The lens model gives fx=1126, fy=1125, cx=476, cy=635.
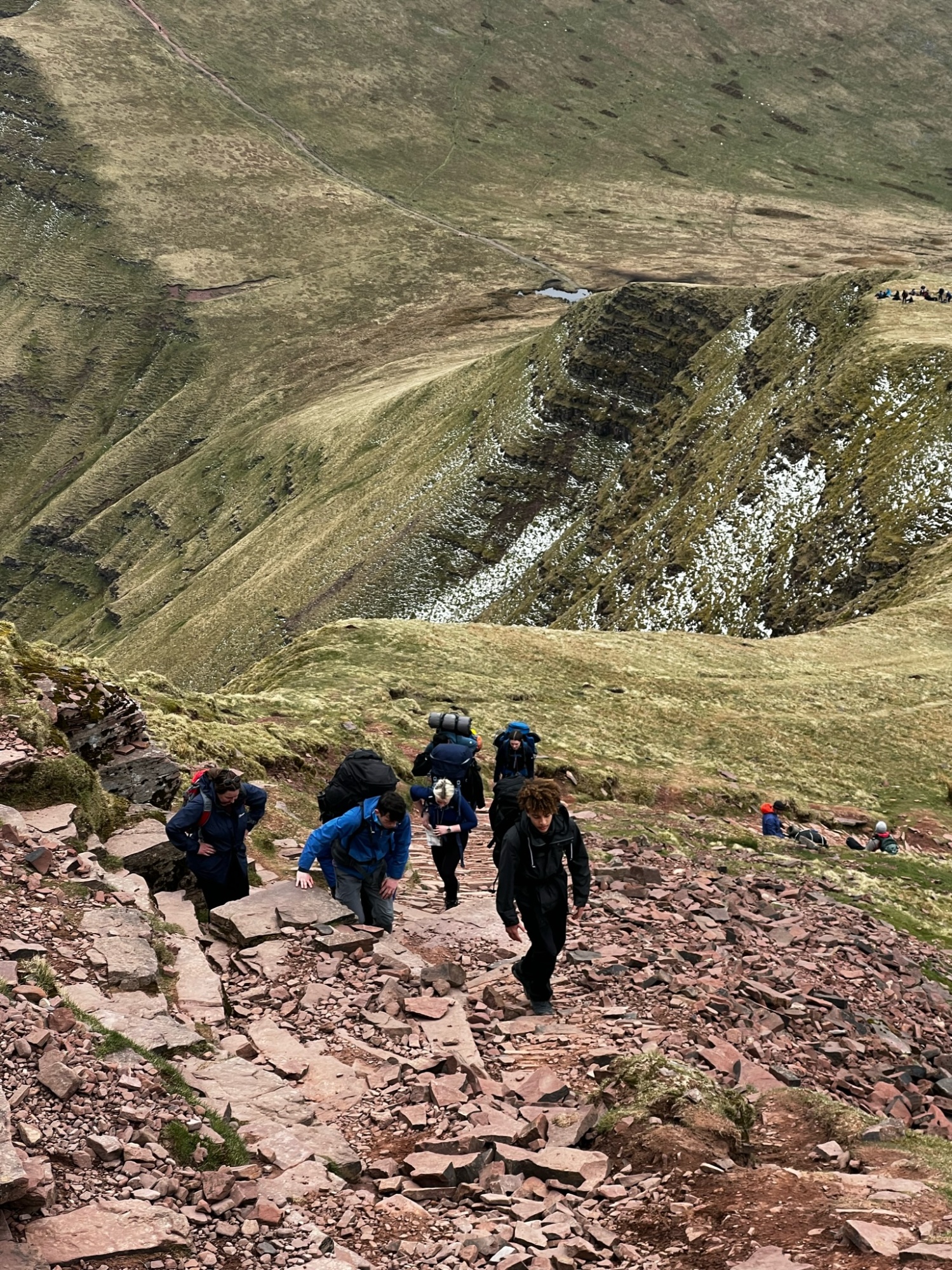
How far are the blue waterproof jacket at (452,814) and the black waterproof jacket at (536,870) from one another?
3.76m

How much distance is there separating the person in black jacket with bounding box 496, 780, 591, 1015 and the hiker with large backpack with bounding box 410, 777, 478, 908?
11.9 ft

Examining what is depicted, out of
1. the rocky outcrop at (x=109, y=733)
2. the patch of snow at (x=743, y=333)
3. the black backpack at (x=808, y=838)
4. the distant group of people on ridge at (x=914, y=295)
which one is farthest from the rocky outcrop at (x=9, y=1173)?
the patch of snow at (x=743, y=333)

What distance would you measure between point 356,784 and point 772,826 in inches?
639

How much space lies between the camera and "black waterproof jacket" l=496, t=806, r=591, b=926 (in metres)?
13.3

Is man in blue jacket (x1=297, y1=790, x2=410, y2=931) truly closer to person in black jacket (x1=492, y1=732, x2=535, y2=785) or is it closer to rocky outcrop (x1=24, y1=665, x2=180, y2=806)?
rocky outcrop (x1=24, y1=665, x2=180, y2=806)

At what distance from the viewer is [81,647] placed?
11850 cm

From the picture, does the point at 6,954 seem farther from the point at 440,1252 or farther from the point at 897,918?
the point at 897,918

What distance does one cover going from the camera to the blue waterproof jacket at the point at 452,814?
17.3 meters

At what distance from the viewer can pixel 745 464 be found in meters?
74.0

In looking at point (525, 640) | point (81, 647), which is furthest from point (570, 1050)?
point (81, 647)

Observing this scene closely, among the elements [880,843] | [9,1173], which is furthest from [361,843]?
[880,843]

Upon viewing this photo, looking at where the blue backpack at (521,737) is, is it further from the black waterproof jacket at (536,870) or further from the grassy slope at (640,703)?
the grassy slope at (640,703)

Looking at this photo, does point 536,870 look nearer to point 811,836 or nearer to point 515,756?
point 515,756

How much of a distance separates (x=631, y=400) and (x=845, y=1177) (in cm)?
9531
